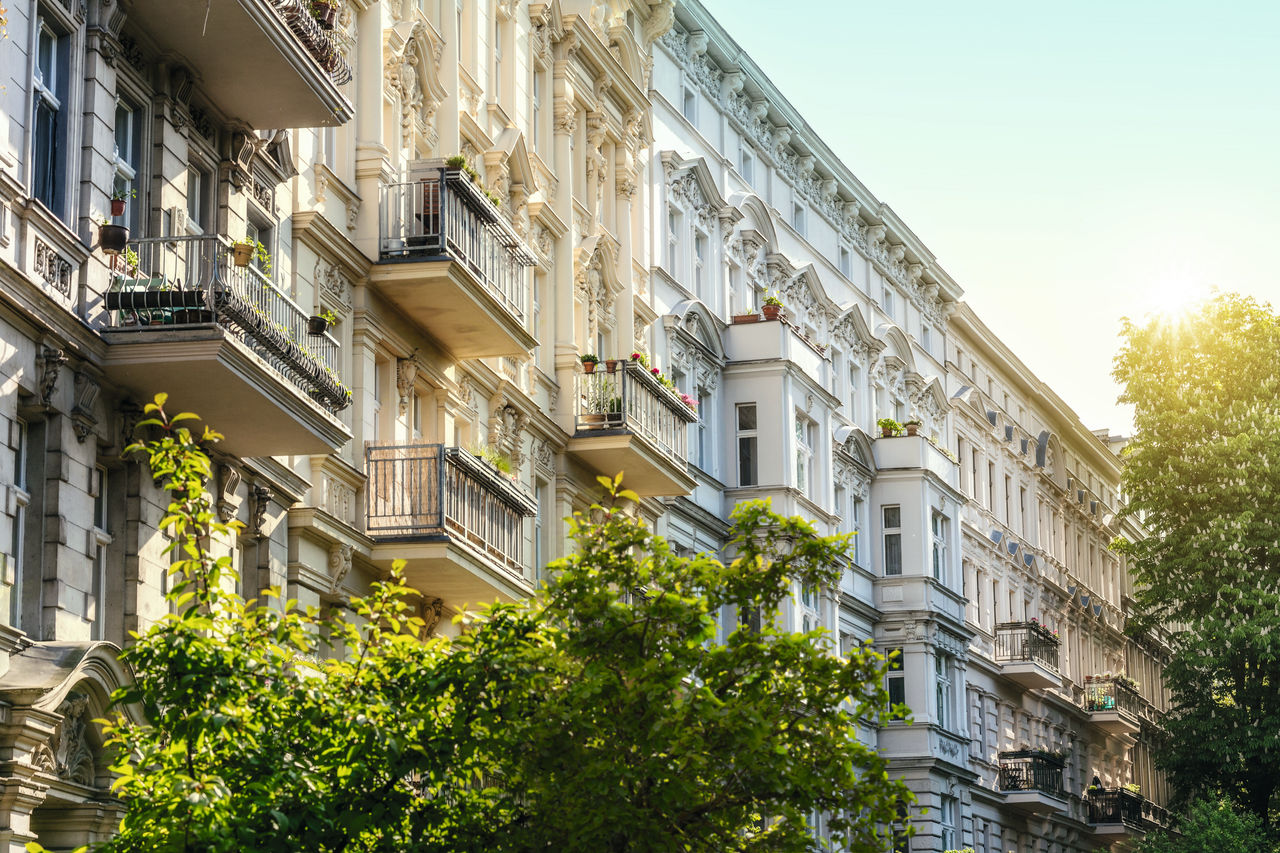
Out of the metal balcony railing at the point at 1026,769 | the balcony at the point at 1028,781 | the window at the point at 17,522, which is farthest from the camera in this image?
the metal balcony railing at the point at 1026,769

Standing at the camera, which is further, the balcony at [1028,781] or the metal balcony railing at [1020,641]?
the metal balcony railing at [1020,641]

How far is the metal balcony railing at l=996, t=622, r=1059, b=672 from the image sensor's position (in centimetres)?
5544

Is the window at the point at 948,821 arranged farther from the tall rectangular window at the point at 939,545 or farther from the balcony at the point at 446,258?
the balcony at the point at 446,258

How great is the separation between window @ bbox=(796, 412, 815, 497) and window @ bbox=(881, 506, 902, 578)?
6579mm

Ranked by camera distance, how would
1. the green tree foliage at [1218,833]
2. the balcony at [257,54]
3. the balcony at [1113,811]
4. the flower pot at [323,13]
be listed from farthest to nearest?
the balcony at [1113,811] → the green tree foliage at [1218,833] → the flower pot at [323,13] → the balcony at [257,54]

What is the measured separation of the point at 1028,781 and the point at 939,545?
805cm

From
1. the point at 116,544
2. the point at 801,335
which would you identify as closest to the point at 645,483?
the point at 801,335

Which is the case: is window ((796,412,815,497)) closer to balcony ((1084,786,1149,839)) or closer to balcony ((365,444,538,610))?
balcony ((365,444,538,610))

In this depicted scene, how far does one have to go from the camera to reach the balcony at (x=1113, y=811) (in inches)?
2378

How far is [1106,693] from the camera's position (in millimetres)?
64062

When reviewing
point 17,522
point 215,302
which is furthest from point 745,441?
point 17,522

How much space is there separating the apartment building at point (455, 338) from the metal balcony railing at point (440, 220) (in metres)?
0.05

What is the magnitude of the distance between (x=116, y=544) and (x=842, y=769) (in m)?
6.95

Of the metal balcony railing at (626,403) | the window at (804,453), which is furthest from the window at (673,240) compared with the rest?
the metal balcony railing at (626,403)
